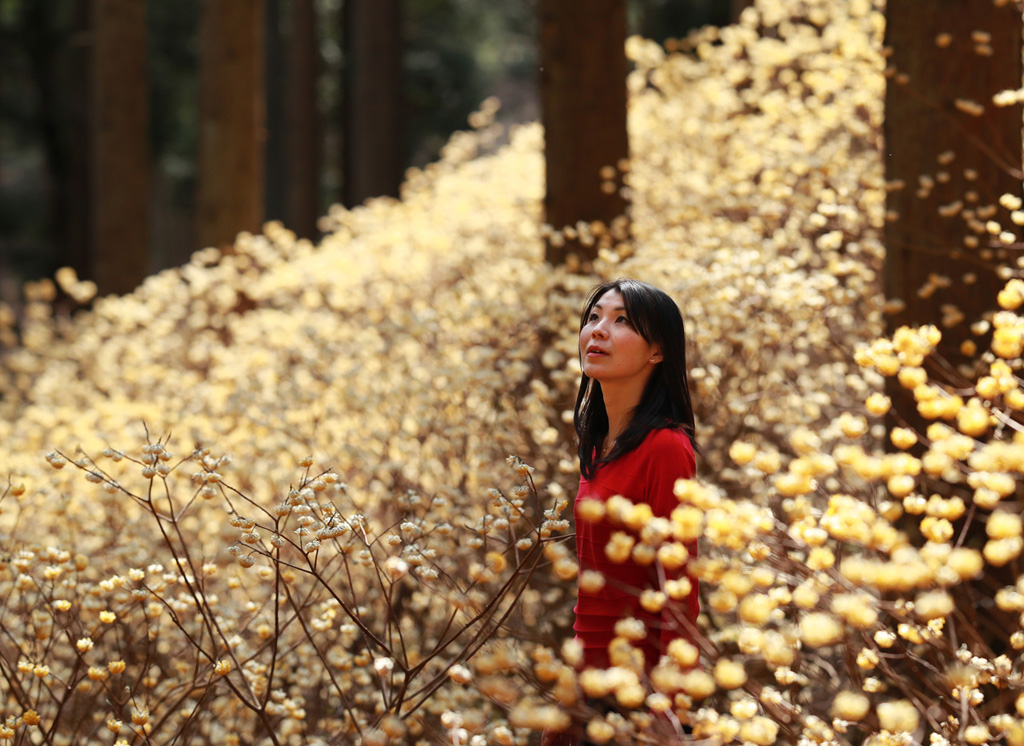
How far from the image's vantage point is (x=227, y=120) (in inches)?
328

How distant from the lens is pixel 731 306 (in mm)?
3520

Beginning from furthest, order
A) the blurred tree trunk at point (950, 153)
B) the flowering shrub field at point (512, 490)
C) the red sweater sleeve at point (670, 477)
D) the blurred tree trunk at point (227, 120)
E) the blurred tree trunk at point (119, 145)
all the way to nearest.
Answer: the blurred tree trunk at point (119, 145), the blurred tree trunk at point (227, 120), the blurred tree trunk at point (950, 153), the red sweater sleeve at point (670, 477), the flowering shrub field at point (512, 490)

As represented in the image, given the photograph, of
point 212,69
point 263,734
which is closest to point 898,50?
point 263,734

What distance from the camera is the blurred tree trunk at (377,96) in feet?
41.4

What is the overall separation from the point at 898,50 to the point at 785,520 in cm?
171

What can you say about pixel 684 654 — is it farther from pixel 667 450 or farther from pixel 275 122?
pixel 275 122

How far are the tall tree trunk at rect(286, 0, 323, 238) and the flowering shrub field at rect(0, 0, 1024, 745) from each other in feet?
20.2

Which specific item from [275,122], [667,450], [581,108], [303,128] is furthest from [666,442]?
[275,122]

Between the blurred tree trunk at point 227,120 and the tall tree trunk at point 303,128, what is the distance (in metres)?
5.06

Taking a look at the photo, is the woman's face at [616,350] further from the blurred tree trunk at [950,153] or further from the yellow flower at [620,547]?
Answer: the blurred tree trunk at [950,153]

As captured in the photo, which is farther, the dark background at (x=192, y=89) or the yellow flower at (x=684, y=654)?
the dark background at (x=192, y=89)

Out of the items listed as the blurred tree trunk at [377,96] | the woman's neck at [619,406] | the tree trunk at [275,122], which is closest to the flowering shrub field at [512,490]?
the woman's neck at [619,406]

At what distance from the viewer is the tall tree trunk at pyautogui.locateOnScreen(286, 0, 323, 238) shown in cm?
1362

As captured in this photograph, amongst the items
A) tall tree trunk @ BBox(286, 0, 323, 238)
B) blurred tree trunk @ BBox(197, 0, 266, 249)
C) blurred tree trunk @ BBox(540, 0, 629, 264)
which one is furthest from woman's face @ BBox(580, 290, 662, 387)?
tall tree trunk @ BBox(286, 0, 323, 238)
